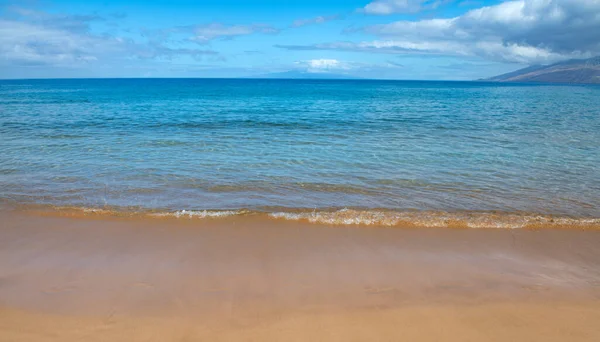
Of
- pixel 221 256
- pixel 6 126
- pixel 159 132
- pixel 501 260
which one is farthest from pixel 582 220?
pixel 6 126

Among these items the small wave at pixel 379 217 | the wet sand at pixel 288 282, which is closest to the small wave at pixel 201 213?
the small wave at pixel 379 217

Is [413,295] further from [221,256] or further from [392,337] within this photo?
[221,256]

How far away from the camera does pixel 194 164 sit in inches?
577

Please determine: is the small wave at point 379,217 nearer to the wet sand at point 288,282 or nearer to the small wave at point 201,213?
the small wave at point 201,213

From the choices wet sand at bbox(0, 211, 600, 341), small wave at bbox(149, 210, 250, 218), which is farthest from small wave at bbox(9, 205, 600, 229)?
wet sand at bbox(0, 211, 600, 341)

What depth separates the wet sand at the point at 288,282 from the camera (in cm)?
512

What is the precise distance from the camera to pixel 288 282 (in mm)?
6277

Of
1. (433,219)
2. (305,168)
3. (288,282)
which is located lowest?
(288,282)

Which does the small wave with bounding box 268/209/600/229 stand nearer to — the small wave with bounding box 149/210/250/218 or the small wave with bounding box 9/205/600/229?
the small wave with bounding box 9/205/600/229

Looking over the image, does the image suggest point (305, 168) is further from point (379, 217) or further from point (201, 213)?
point (201, 213)

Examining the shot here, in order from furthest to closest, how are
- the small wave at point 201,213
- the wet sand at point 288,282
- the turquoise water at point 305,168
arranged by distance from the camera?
the turquoise water at point 305,168 → the small wave at point 201,213 → the wet sand at point 288,282

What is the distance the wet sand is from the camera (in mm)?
5117

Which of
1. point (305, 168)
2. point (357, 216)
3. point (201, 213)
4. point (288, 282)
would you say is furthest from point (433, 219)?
point (305, 168)

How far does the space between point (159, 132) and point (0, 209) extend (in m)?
14.5
